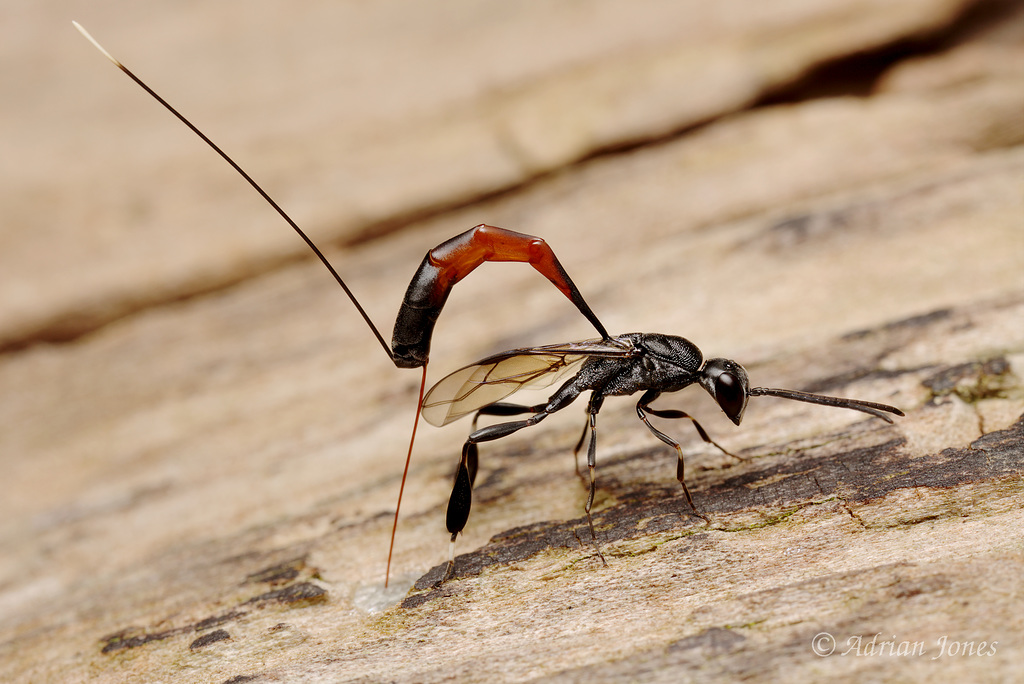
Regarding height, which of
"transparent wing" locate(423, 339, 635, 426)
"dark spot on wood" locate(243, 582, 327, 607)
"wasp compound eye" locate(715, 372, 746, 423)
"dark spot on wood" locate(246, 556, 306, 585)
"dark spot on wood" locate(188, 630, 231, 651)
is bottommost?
"dark spot on wood" locate(188, 630, 231, 651)

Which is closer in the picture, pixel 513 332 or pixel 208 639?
pixel 208 639

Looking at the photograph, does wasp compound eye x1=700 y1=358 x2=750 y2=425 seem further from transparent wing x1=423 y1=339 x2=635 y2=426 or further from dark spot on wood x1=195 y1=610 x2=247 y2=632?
dark spot on wood x1=195 y1=610 x2=247 y2=632

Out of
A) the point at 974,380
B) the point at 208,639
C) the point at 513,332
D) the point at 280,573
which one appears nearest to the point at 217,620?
the point at 208,639

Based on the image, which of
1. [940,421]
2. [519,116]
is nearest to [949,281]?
[940,421]

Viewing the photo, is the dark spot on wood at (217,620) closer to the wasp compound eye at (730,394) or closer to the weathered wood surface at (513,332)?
the weathered wood surface at (513,332)

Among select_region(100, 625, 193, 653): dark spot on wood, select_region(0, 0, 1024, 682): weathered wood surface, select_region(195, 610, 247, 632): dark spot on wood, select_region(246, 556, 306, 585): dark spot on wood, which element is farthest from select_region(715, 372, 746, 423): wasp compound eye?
select_region(100, 625, 193, 653): dark spot on wood

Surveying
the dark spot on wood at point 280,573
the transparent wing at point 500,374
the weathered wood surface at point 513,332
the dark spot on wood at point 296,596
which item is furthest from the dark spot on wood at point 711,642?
the dark spot on wood at point 280,573

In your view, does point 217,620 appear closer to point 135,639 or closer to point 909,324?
point 135,639
